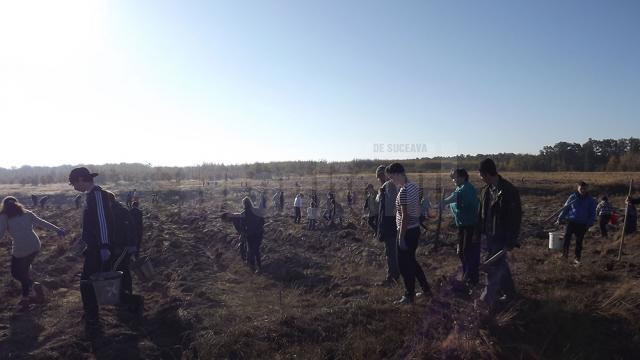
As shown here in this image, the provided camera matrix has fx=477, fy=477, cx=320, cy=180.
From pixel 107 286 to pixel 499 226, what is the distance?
4334 mm

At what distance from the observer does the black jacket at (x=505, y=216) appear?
197 inches

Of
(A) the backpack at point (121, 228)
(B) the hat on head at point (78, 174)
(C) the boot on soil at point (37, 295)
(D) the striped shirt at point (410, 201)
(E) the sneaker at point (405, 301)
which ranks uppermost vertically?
(B) the hat on head at point (78, 174)

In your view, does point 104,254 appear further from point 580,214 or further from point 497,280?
point 580,214

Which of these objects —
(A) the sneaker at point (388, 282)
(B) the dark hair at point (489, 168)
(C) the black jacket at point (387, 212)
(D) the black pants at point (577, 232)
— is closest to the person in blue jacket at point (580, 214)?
(D) the black pants at point (577, 232)

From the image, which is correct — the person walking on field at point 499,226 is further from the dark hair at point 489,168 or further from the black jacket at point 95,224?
the black jacket at point 95,224

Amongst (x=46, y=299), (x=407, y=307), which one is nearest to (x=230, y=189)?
(x=46, y=299)

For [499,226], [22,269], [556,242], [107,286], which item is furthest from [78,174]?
[556,242]

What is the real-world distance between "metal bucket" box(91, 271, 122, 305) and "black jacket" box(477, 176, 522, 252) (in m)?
4.21

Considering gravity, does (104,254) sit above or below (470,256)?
above

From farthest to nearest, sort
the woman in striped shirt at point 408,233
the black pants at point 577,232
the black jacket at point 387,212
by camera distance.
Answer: the black pants at point 577,232 → the black jacket at point 387,212 → the woman in striped shirt at point 408,233

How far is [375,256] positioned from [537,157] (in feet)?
160

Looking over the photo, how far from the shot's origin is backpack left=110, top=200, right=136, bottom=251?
556 cm

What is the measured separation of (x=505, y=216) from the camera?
16.5 feet

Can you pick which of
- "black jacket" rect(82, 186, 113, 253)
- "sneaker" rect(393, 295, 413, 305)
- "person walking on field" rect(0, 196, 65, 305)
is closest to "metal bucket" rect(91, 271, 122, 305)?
"black jacket" rect(82, 186, 113, 253)
